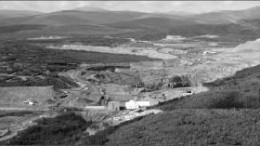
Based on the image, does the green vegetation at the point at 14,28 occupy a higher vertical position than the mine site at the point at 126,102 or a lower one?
lower

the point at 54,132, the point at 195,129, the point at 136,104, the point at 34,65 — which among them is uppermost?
the point at 195,129

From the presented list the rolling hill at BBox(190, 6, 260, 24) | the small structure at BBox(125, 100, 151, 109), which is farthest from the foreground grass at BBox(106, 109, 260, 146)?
the rolling hill at BBox(190, 6, 260, 24)

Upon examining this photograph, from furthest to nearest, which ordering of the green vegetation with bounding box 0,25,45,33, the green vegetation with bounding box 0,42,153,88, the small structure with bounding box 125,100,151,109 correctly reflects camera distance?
1. the green vegetation with bounding box 0,25,45,33
2. the green vegetation with bounding box 0,42,153,88
3. the small structure with bounding box 125,100,151,109

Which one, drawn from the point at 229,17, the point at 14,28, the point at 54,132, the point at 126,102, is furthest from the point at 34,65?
the point at 229,17

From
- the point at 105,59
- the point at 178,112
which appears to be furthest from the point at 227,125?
the point at 105,59

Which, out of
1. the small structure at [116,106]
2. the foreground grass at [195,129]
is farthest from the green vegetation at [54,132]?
the foreground grass at [195,129]

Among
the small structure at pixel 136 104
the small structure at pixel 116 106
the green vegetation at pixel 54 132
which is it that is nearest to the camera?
the green vegetation at pixel 54 132

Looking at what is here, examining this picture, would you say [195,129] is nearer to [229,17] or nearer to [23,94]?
[23,94]

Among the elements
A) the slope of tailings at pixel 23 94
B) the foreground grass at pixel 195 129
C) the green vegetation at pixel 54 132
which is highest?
the foreground grass at pixel 195 129

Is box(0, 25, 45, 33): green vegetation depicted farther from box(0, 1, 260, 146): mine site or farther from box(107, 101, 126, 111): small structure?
box(107, 101, 126, 111): small structure

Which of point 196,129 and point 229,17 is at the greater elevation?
point 196,129

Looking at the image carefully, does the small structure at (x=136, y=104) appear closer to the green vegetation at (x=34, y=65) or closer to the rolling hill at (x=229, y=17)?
the green vegetation at (x=34, y=65)

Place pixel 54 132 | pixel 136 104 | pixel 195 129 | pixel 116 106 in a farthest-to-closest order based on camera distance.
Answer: pixel 136 104 < pixel 116 106 < pixel 54 132 < pixel 195 129
